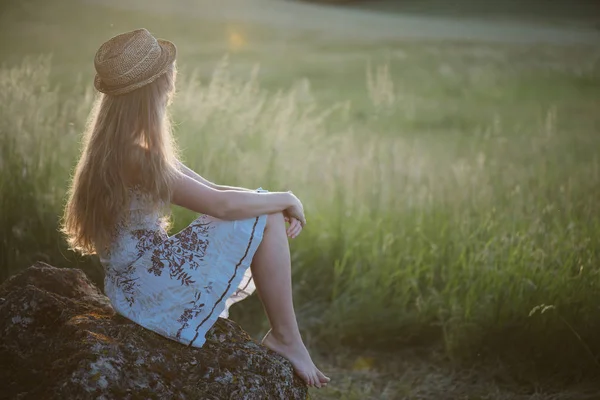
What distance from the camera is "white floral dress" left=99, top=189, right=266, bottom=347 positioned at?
2660 mm

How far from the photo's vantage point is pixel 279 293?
2.75 meters

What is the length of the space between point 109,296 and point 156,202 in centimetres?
36

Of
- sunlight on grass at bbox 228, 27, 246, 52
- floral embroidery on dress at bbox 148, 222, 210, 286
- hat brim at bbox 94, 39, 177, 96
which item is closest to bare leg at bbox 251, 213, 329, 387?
floral embroidery on dress at bbox 148, 222, 210, 286

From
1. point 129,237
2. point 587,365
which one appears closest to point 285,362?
point 129,237

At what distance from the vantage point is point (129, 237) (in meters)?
2.74

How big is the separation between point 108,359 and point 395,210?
95.0 inches

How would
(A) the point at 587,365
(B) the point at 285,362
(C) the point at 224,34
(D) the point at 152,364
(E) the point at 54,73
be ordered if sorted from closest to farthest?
(D) the point at 152,364, (B) the point at 285,362, (A) the point at 587,365, (E) the point at 54,73, (C) the point at 224,34

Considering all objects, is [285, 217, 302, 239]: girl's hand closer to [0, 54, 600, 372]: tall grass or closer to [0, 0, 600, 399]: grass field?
[0, 0, 600, 399]: grass field

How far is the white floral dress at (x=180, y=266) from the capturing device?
2.66 metres

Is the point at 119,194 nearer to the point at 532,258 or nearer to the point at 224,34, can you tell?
the point at 532,258

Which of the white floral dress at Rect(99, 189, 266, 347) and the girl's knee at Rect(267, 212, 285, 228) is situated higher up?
the girl's knee at Rect(267, 212, 285, 228)

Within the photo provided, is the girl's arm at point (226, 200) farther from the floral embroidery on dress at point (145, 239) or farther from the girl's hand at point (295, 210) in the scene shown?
the floral embroidery on dress at point (145, 239)

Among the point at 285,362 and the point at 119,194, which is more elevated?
the point at 119,194

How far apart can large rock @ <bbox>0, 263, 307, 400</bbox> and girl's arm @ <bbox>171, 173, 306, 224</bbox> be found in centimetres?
39
